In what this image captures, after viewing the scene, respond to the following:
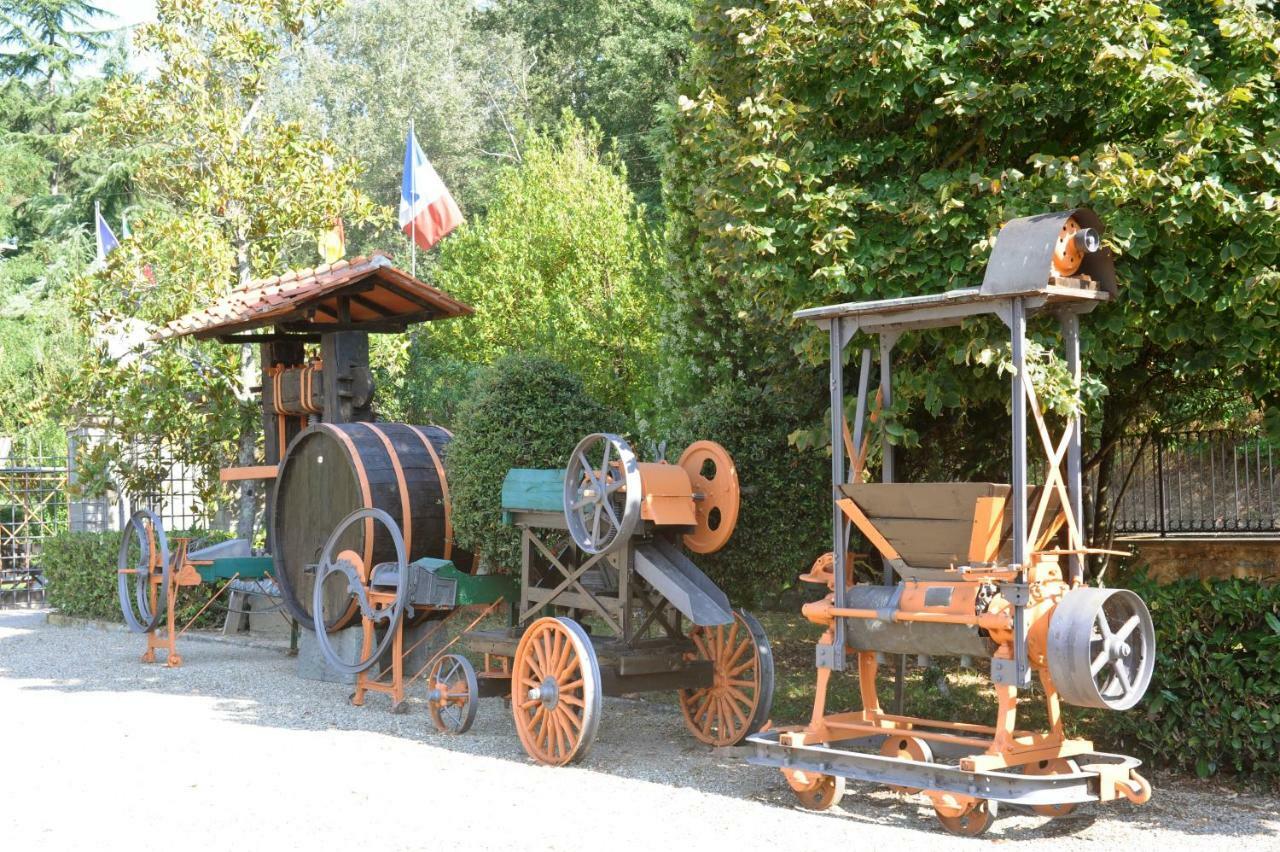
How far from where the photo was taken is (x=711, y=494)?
7.88 meters

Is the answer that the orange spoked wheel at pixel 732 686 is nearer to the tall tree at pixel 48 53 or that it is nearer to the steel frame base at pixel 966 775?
the steel frame base at pixel 966 775

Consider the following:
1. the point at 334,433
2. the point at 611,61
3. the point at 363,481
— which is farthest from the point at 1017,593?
the point at 611,61

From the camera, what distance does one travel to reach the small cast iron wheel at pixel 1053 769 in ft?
19.6

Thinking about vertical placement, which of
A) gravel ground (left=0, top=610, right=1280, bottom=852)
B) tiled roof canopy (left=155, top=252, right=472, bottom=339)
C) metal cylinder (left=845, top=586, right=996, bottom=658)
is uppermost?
tiled roof canopy (left=155, top=252, right=472, bottom=339)

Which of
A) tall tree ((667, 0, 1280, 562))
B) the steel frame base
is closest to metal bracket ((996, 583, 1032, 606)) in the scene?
the steel frame base

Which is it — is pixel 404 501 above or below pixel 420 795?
above

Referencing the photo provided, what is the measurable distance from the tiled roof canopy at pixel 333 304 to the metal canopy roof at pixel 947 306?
568cm

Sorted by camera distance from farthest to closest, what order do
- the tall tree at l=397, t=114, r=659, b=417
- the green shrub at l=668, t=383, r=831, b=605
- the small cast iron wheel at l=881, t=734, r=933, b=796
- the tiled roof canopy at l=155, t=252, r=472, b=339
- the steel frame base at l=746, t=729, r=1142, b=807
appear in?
the tall tree at l=397, t=114, r=659, b=417, the tiled roof canopy at l=155, t=252, r=472, b=339, the green shrub at l=668, t=383, r=831, b=605, the small cast iron wheel at l=881, t=734, r=933, b=796, the steel frame base at l=746, t=729, r=1142, b=807

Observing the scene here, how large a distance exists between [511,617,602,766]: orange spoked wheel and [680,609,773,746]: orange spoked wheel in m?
0.90

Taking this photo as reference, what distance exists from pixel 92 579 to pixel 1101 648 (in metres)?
13.3

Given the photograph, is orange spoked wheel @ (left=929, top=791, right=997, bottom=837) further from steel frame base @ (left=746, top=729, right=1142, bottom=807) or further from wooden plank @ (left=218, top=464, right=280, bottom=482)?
wooden plank @ (left=218, top=464, right=280, bottom=482)

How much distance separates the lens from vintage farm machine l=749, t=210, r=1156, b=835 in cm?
577

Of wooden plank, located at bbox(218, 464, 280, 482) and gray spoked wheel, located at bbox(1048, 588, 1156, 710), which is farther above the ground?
wooden plank, located at bbox(218, 464, 280, 482)

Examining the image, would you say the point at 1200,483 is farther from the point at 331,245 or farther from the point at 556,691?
the point at 331,245
